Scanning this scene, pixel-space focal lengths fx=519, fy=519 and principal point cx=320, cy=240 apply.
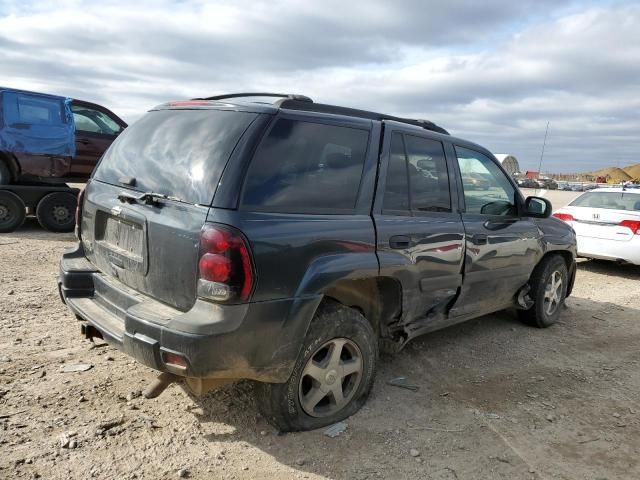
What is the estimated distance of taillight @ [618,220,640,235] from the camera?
7.96 meters

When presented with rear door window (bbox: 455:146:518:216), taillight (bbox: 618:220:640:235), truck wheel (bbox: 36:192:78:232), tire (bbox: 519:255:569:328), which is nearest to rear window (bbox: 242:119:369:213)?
rear door window (bbox: 455:146:518:216)

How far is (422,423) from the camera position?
339 cm

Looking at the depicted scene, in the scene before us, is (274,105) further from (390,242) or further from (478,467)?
(478,467)

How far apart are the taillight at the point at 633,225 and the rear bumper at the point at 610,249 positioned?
0.09 meters

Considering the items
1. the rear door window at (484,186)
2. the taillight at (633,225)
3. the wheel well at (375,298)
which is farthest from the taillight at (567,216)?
the wheel well at (375,298)

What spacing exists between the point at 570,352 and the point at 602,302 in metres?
2.36

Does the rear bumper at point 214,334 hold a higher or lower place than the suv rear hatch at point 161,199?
lower

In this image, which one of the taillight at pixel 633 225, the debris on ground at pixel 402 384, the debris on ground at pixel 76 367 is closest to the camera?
the debris on ground at pixel 76 367

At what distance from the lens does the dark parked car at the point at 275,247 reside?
2.64 m

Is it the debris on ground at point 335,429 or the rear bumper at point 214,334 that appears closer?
the rear bumper at point 214,334

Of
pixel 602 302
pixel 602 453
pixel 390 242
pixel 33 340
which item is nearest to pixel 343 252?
pixel 390 242

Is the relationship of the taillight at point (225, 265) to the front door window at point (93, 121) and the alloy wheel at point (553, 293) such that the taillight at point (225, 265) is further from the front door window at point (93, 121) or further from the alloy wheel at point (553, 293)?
the front door window at point (93, 121)

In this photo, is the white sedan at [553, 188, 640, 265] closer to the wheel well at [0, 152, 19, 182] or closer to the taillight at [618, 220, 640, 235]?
the taillight at [618, 220, 640, 235]

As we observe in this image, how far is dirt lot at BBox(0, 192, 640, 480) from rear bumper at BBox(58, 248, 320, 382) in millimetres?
535
